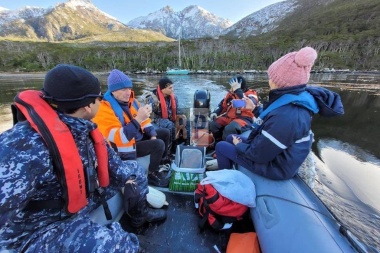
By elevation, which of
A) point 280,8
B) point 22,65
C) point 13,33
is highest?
point 280,8

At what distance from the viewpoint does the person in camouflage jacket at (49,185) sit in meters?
1.03

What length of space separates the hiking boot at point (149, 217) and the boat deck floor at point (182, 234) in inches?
2.0

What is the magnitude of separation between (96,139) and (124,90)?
1.31 m

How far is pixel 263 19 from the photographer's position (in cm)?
15800

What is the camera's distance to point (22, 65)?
199 ft

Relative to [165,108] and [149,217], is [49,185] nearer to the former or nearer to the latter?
[149,217]

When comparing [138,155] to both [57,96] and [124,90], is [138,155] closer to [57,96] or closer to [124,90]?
[124,90]

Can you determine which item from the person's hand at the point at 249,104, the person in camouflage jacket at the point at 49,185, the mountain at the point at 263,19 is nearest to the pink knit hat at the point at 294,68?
the person in camouflage jacket at the point at 49,185

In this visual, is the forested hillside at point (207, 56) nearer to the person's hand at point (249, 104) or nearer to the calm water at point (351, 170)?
the calm water at point (351, 170)

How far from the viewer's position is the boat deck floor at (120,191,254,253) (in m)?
1.98

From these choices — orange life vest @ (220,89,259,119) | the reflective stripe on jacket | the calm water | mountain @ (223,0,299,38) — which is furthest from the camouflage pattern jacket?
mountain @ (223,0,299,38)

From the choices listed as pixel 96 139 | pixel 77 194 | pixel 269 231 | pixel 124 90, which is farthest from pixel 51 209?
pixel 124 90

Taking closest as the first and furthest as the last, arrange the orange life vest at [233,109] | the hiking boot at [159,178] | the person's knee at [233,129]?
1. the hiking boot at [159,178]
2. the person's knee at [233,129]
3. the orange life vest at [233,109]

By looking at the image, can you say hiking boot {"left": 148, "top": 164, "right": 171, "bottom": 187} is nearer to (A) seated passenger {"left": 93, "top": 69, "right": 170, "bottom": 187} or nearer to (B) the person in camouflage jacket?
(A) seated passenger {"left": 93, "top": 69, "right": 170, "bottom": 187}
